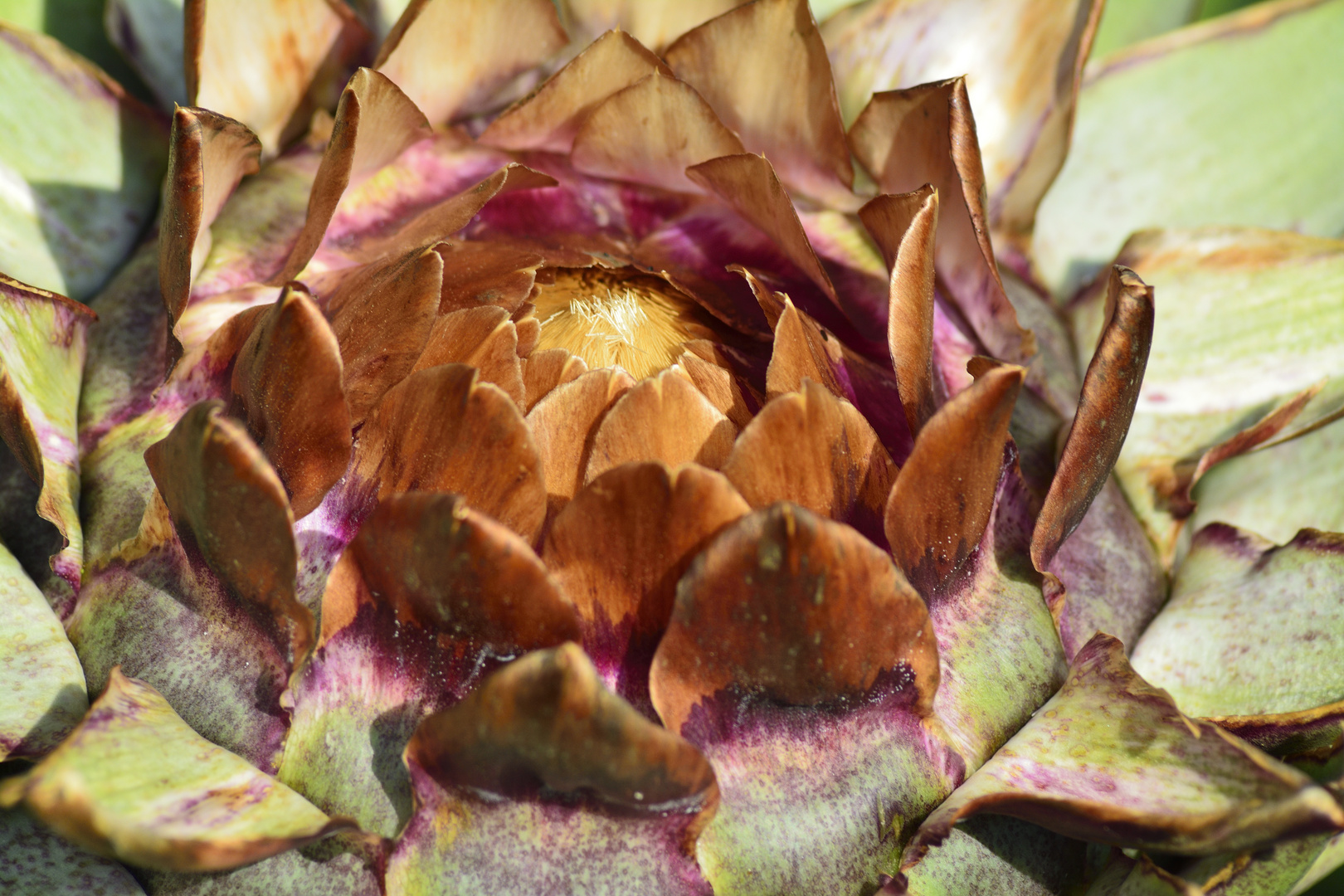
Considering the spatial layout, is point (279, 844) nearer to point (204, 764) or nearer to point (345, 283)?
point (204, 764)

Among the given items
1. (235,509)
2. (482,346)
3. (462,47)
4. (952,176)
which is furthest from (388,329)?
(952,176)

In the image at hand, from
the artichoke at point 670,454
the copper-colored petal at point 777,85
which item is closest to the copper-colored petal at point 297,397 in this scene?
the artichoke at point 670,454

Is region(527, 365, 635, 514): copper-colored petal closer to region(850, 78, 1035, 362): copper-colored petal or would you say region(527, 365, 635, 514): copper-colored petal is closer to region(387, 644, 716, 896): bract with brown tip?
region(387, 644, 716, 896): bract with brown tip

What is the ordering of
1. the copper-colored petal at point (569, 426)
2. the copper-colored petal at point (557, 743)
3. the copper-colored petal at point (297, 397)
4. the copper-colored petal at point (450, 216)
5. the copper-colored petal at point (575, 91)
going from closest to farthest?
the copper-colored petal at point (557, 743) → the copper-colored petal at point (297, 397) → the copper-colored petal at point (569, 426) → the copper-colored petal at point (450, 216) → the copper-colored petal at point (575, 91)

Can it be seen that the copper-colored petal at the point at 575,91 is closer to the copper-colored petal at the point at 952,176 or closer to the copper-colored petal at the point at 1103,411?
the copper-colored petal at the point at 952,176

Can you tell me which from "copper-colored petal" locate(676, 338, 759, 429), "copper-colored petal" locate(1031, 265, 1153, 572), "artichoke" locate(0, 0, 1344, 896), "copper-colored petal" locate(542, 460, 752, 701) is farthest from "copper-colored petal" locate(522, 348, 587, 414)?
"copper-colored petal" locate(1031, 265, 1153, 572)

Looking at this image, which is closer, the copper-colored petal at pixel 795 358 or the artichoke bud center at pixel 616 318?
the copper-colored petal at pixel 795 358
